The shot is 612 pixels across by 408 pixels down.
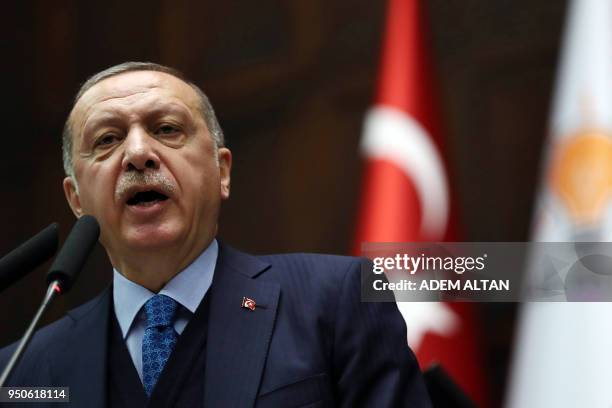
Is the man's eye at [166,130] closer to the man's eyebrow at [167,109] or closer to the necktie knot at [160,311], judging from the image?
the man's eyebrow at [167,109]

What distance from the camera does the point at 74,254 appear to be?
1.46 meters

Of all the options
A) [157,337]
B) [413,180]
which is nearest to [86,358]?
[157,337]

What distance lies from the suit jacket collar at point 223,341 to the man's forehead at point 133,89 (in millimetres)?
394

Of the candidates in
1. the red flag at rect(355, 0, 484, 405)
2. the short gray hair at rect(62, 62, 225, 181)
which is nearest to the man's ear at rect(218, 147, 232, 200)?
the short gray hair at rect(62, 62, 225, 181)

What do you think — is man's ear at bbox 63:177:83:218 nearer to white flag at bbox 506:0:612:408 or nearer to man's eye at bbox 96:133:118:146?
man's eye at bbox 96:133:118:146

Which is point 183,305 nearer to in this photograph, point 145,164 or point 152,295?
point 152,295

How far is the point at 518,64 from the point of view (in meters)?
3.60

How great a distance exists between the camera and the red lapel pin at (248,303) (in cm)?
194

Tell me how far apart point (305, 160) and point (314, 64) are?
0.42 meters

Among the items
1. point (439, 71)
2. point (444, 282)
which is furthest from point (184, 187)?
point (439, 71)

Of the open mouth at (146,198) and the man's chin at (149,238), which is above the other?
the open mouth at (146,198)

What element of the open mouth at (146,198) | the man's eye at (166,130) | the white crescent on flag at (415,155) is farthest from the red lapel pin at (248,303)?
the white crescent on flag at (415,155)

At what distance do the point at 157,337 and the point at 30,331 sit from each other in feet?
2.13

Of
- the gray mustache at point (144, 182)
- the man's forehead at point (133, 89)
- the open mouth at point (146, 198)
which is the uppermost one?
the man's forehead at point (133, 89)
